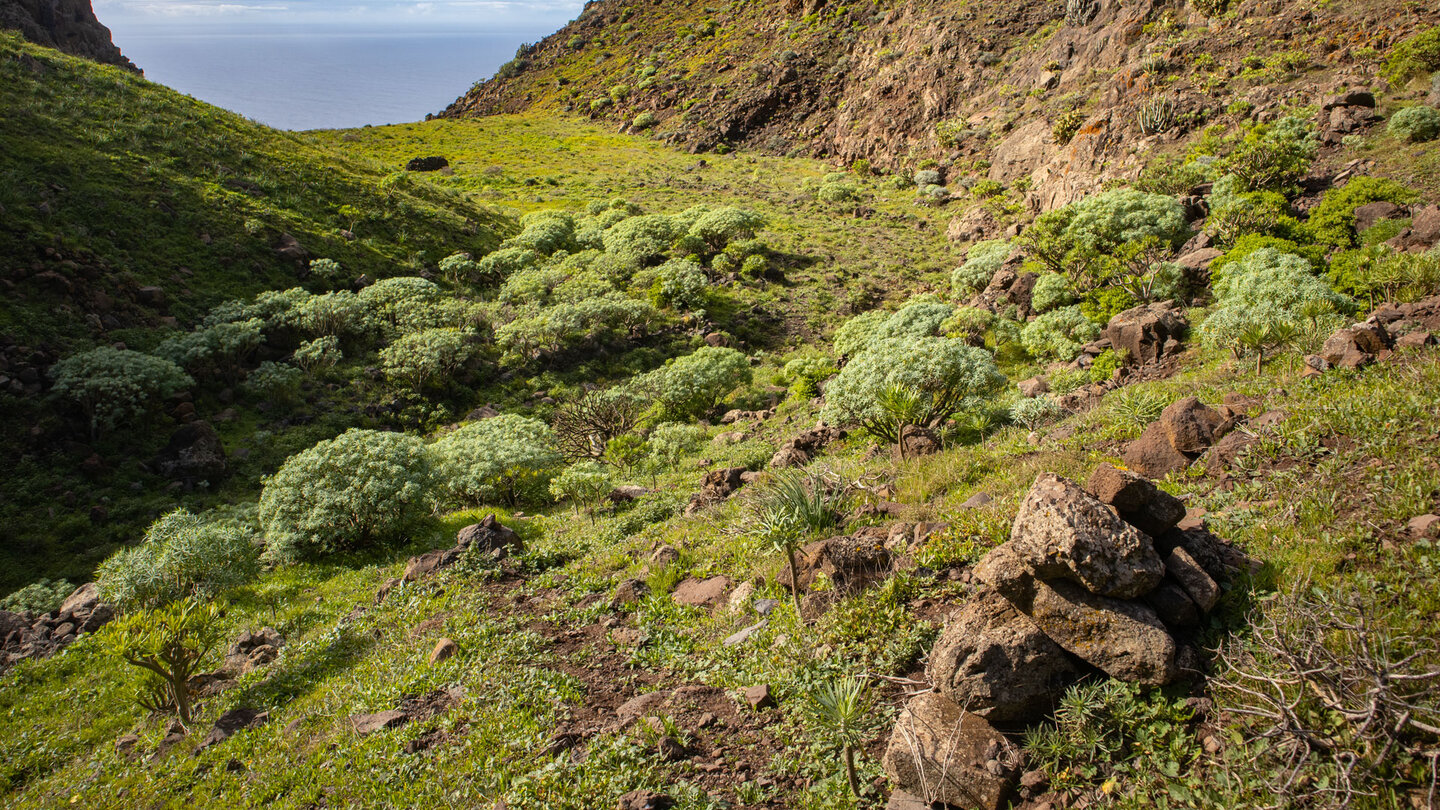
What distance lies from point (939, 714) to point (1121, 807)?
113 cm

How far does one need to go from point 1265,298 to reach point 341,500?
18828mm

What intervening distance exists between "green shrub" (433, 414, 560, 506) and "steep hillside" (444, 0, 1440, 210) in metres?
29.3

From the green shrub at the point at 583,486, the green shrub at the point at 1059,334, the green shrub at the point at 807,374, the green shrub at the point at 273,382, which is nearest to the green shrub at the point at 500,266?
the green shrub at the point at 273,382

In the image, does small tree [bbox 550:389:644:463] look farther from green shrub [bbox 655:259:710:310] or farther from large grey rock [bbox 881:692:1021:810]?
large grey rock [bbox 881:692:1021:810]

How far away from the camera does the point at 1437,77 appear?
2102cm

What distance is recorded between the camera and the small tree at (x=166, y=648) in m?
7.44

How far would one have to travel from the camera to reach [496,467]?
48.7 ft

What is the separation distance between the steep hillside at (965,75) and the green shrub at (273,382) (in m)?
35.2

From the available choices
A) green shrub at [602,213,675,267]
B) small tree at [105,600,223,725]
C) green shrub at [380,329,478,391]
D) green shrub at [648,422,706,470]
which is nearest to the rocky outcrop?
green shrub at [648,422,706,470]

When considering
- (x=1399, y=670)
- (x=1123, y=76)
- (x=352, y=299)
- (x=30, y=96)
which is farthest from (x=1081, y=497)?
(x=30, y=96)

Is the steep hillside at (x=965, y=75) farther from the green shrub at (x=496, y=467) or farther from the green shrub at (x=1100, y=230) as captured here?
the green shrub at (x=496, y=467)

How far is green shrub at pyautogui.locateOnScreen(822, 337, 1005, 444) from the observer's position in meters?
12.1

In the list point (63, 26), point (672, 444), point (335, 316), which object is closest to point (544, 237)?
point (335, 316)

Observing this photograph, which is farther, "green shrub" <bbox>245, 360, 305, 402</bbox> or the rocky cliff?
the rocky cliff
